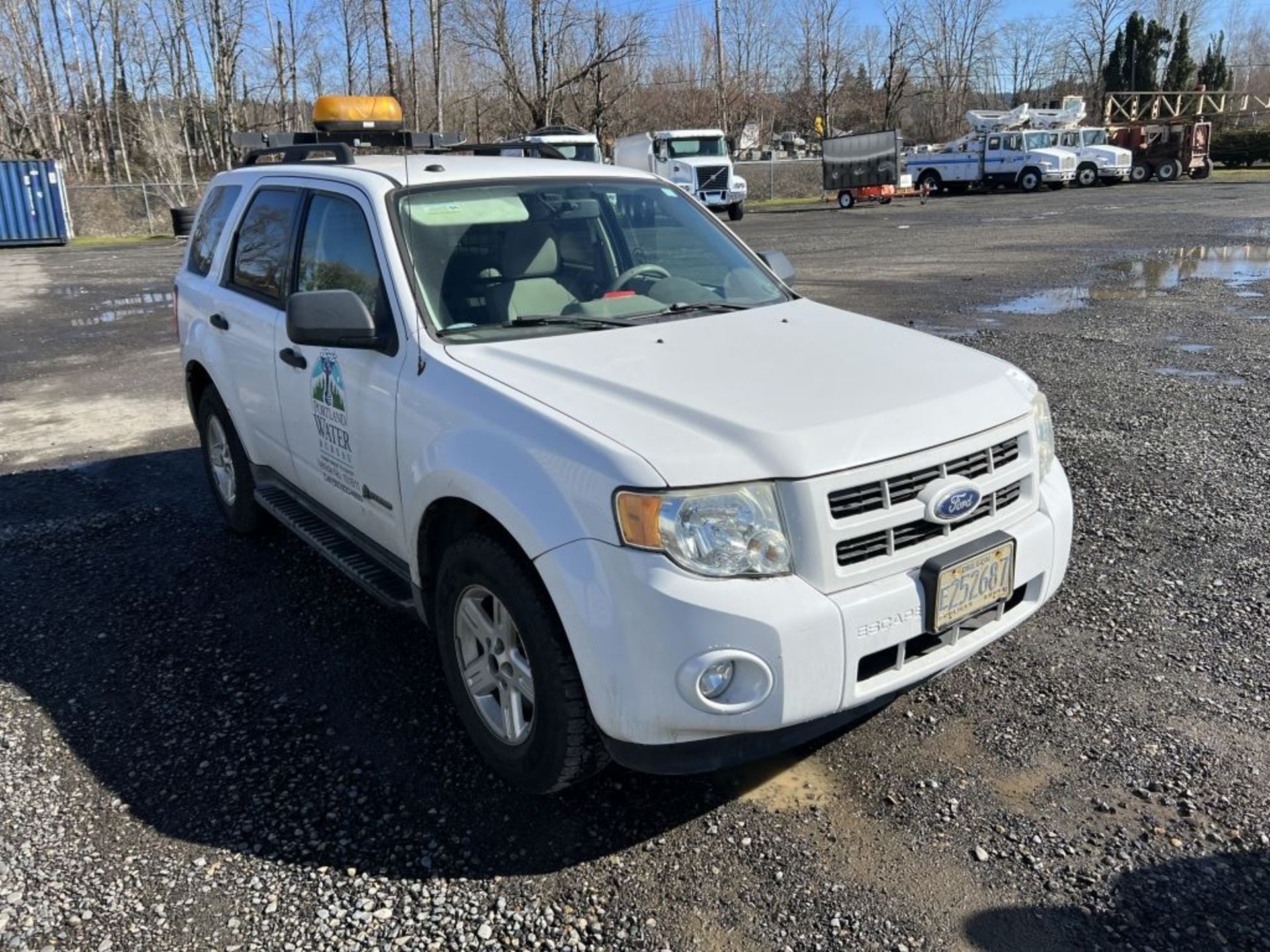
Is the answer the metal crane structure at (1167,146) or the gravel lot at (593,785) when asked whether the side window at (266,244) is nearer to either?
the gravel lot at (593,785)

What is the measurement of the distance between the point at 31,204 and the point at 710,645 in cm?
3223

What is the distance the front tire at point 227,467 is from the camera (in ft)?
17.5

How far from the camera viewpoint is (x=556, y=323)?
374 centimetres

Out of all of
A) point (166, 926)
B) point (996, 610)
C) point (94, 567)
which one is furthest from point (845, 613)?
point (94, 567)

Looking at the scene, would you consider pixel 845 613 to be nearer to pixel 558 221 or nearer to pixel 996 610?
pixel 996 610

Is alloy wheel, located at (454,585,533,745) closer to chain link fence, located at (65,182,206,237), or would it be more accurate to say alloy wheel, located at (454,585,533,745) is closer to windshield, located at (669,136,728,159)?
chain link fence, located at (65,182,206,237)

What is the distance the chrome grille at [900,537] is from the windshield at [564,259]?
1412 mm

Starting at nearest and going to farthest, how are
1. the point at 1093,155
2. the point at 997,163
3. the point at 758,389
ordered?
the point at 758,389 → the point at 997,163 → the point at 1093,155

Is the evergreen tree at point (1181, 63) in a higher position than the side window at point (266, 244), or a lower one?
higher

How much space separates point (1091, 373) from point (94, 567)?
24.9 feet

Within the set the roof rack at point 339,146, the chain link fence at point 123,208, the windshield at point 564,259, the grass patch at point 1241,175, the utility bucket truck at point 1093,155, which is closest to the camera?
the windshield at point 564,259

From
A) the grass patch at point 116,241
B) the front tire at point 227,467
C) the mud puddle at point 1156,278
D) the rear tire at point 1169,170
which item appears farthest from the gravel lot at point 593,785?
the rear tire at point 1169,170

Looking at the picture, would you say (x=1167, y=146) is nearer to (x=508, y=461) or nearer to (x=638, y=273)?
(x=638, y=273)

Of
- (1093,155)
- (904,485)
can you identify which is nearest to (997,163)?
(1093,155)
